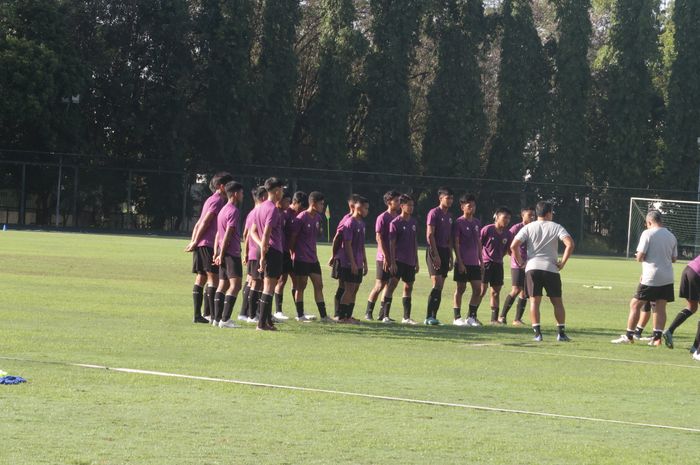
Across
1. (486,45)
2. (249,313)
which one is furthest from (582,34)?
(249,313)

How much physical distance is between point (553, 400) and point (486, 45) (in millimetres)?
67433

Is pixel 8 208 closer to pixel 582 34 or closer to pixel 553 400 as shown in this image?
pixel 582 34

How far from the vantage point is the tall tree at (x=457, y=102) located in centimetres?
7388

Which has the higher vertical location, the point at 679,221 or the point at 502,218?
the point at 679,221

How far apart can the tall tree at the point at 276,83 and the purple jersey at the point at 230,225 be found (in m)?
55.1

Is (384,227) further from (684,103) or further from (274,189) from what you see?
(684,103)

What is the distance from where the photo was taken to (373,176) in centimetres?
7019

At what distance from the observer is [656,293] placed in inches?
646

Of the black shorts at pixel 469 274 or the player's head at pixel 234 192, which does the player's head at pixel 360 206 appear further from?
the player's head at pixel 234 192

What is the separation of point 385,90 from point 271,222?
5736 cm

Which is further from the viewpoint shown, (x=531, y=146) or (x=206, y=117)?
(x=531, y=146)

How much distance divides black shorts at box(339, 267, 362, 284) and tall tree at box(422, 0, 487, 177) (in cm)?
5516

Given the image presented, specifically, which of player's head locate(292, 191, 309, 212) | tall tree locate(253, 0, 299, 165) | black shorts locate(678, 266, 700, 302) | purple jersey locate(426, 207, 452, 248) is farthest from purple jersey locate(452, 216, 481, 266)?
tall tree locate(253, 0, 299, 165)

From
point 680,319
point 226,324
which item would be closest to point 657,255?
point 680,319
